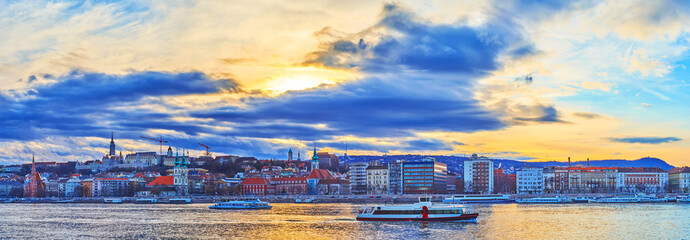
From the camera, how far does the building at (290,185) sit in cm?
15200

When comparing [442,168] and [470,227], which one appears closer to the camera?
[470,227]

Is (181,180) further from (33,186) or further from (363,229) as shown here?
(363,229)

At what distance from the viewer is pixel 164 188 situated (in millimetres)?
149375

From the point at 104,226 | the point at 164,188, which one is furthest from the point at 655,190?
the point at 104,226

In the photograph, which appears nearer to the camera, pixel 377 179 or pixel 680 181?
pixel 680 181

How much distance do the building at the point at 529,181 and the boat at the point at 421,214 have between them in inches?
3669

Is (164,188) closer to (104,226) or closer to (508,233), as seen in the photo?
(104,226)

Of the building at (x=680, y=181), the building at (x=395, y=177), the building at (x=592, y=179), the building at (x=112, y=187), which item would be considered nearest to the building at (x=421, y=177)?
the building at (x=395, y=177)

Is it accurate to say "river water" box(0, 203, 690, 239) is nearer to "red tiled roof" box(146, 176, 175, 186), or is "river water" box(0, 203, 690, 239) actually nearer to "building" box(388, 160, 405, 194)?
"building" box(388, 160, 405, 194)

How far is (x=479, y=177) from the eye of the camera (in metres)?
150

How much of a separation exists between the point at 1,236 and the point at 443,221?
31.7 m

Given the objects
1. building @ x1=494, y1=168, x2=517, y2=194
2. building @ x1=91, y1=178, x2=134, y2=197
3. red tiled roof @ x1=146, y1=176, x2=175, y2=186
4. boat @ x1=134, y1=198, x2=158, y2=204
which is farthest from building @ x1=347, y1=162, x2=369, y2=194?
building @ x1=91, y1=178, x2=134, y2=197

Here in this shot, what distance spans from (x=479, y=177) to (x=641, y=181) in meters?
31.1

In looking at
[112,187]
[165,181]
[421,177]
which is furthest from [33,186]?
[421,177]
